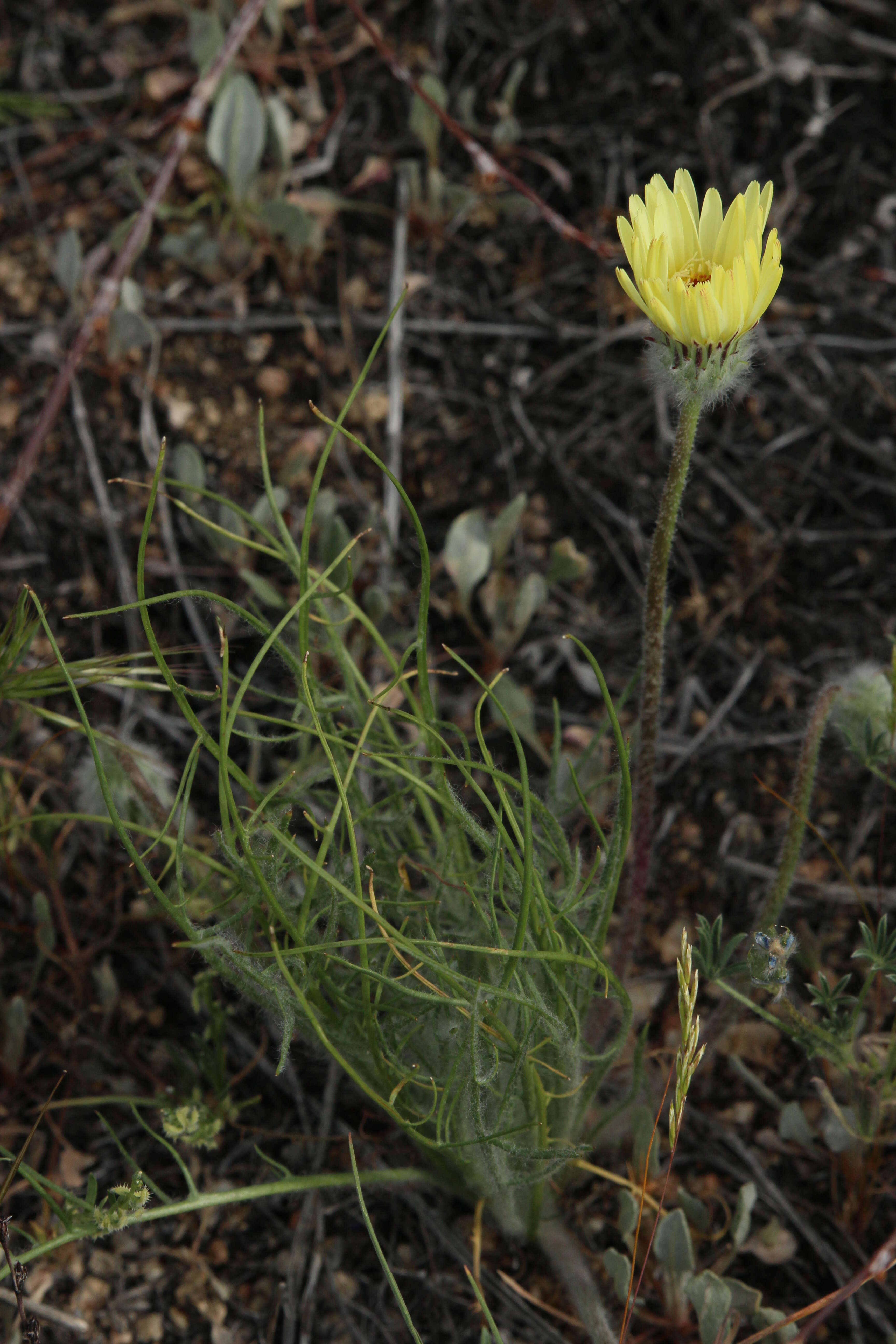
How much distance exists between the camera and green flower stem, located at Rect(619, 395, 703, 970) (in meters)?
1.24

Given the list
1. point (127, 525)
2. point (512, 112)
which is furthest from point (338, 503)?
point (512, 112)

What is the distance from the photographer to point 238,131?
224cm

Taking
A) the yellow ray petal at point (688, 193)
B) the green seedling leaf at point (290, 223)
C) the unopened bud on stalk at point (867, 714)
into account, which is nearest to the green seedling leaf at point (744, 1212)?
the unopened bud on stalk at point (867, 714)

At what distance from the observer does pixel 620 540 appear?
2.13 metres

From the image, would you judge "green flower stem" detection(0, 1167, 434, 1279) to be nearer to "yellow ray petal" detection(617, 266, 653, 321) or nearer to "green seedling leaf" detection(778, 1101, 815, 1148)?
"green seedling leaf" detection(778, 1101, 815, 1148)

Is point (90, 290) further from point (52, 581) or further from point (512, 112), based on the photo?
point (512, 112)

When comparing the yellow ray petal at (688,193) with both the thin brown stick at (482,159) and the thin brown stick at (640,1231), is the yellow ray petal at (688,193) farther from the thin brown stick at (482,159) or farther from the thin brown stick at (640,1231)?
the thin brown stick at (640,1231)

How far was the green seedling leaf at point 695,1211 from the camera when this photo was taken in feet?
4.88

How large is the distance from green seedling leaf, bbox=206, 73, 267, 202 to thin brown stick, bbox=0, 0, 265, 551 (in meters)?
0.04

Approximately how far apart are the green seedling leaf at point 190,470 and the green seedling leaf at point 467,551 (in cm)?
46

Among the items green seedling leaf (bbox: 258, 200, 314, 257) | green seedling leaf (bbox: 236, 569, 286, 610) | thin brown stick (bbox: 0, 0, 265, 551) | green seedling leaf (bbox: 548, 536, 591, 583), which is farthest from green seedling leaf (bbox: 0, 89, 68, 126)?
green seedling leaf (bbox: 548, 536, 591, 583)

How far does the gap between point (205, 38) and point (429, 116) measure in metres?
0.49

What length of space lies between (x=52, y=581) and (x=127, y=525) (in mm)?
175

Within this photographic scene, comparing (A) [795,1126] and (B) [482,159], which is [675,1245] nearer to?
(A) [795,1126]
